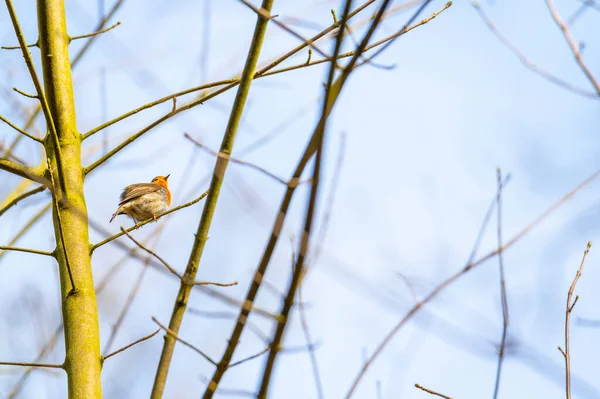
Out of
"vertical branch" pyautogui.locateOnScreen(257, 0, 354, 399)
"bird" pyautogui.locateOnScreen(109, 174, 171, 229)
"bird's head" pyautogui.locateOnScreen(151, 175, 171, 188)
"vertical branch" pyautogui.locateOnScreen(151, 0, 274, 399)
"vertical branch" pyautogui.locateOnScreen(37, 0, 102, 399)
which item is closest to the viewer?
"vertical branch" pyautogui.locateOnScreen(257, 0, 354, 399)

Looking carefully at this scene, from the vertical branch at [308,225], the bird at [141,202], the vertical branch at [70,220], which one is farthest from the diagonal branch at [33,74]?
the bird at [141,202]

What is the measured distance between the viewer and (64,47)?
3.03 m

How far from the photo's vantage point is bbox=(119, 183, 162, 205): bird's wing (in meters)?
6.26

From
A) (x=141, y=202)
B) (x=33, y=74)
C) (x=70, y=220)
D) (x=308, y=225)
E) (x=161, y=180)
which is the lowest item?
(x=308, y=225)

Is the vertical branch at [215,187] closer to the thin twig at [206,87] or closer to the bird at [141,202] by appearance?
the thin twig at [206,87]

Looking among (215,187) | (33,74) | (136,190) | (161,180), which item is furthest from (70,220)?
(161,180)

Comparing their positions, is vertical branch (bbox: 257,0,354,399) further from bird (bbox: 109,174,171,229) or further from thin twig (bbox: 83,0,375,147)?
bird (bbox: 109,174,171,229)

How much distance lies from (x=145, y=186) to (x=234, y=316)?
4947 mm

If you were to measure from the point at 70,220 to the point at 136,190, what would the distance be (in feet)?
12.3

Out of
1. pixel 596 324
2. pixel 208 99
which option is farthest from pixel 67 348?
pixel 596 324

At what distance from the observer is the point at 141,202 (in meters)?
6.31

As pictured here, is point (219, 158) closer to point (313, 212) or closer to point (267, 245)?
point (267, 245)

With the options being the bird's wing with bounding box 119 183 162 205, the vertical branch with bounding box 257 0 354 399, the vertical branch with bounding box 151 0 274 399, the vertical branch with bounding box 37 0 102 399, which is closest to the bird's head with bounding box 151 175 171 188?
the bird's wing with bounding box 119 183 162 205

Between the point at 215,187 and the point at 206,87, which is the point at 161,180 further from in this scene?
the point at 215,187
